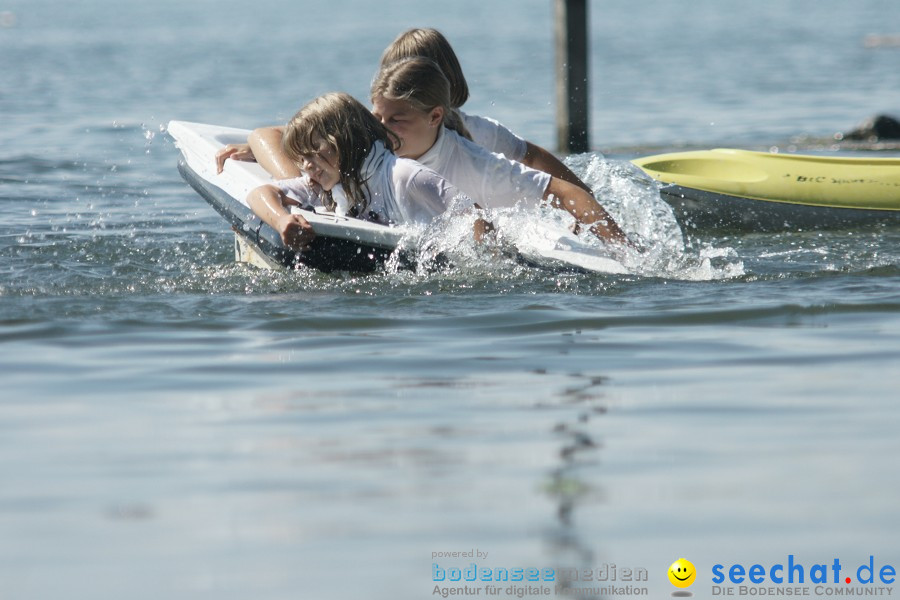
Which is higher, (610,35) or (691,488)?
(610,35)

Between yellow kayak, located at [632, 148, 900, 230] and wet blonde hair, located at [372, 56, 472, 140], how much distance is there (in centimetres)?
277

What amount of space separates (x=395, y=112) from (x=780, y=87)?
14735 mm

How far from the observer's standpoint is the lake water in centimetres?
321

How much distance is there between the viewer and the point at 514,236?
6285 millimetres

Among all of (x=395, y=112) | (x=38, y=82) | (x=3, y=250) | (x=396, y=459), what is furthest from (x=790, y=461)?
(x=38, y=82)

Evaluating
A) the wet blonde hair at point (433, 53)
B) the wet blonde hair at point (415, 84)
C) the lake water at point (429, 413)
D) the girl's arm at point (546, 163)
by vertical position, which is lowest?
the lake water at point (429, 413)

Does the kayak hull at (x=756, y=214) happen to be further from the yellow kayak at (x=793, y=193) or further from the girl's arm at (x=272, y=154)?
the girl's arm at (x=272, y=154)

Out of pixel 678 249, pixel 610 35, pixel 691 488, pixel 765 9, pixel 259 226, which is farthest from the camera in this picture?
pixel 765 9

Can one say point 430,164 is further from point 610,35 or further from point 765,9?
point 765,9

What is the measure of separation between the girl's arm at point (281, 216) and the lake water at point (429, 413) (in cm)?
24

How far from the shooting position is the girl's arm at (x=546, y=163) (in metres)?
7.12

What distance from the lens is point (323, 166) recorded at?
6.19 metres

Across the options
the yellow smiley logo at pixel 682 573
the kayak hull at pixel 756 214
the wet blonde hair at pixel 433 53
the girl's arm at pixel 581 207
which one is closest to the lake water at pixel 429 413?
the yellow smiley logo at pixel 682 573

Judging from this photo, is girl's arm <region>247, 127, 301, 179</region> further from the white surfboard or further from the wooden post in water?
the wooden post in water
